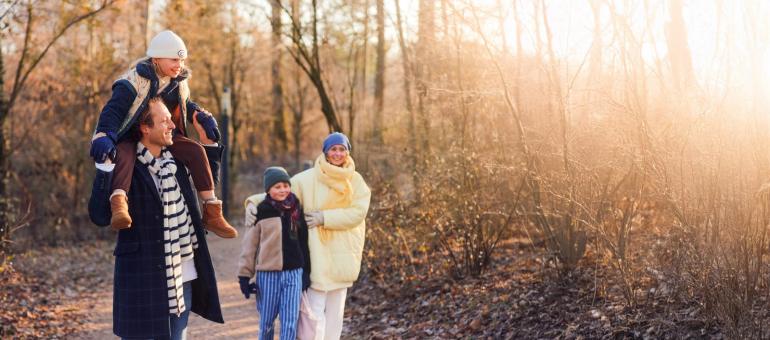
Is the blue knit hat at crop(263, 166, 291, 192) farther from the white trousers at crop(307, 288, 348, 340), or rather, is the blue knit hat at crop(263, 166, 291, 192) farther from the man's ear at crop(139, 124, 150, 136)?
the man's ear at crop(139, 124, 150, 136)

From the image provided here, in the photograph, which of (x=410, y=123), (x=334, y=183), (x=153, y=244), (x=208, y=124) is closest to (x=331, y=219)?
(x=334, y=183)

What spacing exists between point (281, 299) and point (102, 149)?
2.44 m

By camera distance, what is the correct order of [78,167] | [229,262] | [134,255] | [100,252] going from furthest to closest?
1. [78,167]
2. [100,252]
3. [229,262]
4. [134,255]

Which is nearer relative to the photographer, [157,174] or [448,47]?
[157,174]

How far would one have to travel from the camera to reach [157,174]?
4.13m

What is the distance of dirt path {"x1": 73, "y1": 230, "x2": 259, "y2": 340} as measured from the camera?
26.8 ft

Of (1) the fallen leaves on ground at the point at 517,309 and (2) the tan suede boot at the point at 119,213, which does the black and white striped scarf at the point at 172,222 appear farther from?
(1) the fallen leaves on ground at the point at 517,309

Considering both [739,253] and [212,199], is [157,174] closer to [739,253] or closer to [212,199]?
[212,199]

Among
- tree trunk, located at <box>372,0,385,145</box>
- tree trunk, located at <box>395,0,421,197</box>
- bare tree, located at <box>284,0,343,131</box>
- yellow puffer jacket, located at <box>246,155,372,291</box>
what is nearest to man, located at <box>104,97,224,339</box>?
yellow puffer jacket, located at <box>246,155,372,291</box>

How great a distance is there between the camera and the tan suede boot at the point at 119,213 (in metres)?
3.74

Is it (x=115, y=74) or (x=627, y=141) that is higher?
(x=115, y=74)

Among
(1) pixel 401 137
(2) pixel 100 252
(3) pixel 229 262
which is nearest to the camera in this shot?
(1) pixel 401 137

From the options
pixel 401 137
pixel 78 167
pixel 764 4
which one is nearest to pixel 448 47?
pixel 401 137

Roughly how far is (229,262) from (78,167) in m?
4.52
